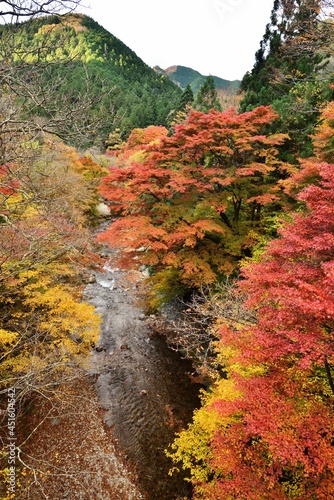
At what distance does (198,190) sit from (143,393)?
7.66 meters

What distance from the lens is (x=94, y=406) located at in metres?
9.30

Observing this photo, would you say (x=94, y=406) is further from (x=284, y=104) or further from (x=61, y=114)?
(x=284, y=104)

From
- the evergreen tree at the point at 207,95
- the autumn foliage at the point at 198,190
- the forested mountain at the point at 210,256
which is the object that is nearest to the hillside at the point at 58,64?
the forested mountain at the point at 210,256

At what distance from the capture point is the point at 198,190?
10570mm

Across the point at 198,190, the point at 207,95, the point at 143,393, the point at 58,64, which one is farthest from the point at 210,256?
the point at 207,95

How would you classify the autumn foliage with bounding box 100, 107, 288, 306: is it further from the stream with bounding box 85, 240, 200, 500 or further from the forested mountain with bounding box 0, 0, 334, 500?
the stream with bounding box 85, 240, 200, 500

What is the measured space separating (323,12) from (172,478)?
13.5 meters

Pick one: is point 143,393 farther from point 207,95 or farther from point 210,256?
point 207,95

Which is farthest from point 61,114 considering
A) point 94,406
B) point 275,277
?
point 94,406

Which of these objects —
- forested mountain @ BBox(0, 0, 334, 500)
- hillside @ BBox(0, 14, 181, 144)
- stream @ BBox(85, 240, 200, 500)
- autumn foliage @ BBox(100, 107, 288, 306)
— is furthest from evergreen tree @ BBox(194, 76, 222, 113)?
hillside @ BBox(0, 14, 181, 144)

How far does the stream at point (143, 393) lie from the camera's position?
7527 mm

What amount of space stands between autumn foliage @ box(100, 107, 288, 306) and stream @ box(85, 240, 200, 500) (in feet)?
11.9

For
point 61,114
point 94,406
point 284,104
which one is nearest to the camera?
point 61,114

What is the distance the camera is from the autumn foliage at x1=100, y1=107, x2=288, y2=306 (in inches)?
390
